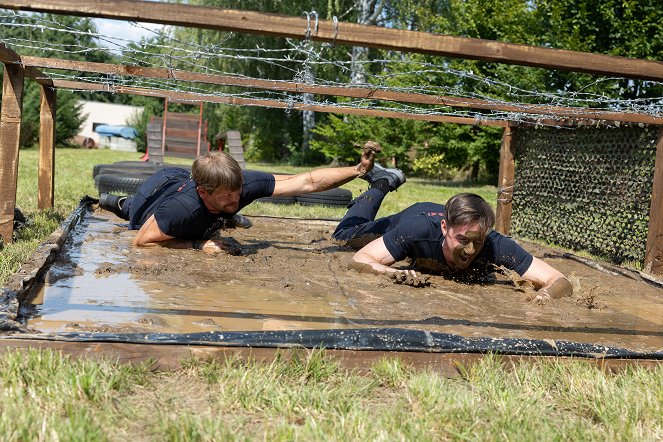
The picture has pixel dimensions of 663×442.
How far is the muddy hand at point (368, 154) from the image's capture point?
587cm

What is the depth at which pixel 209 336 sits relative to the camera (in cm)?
323

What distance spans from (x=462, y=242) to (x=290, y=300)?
49.4 inches

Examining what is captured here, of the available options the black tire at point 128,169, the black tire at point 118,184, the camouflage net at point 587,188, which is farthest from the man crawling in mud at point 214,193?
the black tire at point 128,169

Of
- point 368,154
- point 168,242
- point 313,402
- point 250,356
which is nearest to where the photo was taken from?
point 313,402

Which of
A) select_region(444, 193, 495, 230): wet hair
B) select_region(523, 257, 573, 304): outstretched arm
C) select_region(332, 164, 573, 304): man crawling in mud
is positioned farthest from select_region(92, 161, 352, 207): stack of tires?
select_region(444, 193, 495, 230): wet hair

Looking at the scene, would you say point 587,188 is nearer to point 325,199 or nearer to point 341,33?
point 325,199

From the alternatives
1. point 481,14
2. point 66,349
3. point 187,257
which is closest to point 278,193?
point 187,257

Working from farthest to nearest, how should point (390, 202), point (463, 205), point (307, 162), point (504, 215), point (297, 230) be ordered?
point (307, 162) → point (390, 202) → point (504, 215) → point (297, 230) → point (463, 205)

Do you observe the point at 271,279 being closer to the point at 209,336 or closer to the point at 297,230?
the point at 209,336

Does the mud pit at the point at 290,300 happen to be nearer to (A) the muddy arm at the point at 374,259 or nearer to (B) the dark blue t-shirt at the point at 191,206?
(A) the muddy arm at the point at 374,259

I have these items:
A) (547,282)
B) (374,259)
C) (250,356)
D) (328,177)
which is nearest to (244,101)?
(328,177)

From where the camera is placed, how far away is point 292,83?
7.84 m

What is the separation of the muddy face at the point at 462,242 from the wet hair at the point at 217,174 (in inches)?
65.8

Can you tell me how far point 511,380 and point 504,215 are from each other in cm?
708
